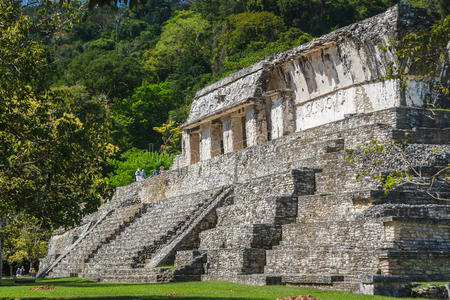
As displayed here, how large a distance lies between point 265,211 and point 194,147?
12.1 m

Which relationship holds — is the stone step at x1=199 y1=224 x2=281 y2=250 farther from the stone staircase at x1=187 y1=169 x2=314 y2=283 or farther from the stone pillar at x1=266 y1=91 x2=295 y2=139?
the stone pillar at x1=266 y1=91 x2=295 y2=139

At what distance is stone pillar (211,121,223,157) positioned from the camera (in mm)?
26719

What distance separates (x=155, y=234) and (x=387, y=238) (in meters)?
8.53

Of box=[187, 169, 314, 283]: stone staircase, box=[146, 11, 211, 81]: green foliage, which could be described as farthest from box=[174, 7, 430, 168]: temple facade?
box=[146, 11, 211, 81]: green foliage

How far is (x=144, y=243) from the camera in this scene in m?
19.6

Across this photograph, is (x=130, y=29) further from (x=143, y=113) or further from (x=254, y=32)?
(x=254, y=32)

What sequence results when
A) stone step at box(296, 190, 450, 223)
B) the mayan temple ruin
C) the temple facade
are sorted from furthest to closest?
the temple facade < stone step at box(296, 190, 450, 223) < the mayan temple ruin

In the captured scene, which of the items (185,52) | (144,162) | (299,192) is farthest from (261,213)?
(185,52)

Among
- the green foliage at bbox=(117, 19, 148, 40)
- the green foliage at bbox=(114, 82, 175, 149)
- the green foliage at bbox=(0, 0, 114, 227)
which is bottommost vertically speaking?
the green foliage at bbox=(0, 0, 114, 227)

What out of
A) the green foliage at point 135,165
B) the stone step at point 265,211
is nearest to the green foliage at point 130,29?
the green foliage at point 135,165

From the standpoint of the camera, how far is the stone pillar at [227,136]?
25.4 meters

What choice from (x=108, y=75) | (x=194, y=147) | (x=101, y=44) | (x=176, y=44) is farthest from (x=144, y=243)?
(x=101, y=44)

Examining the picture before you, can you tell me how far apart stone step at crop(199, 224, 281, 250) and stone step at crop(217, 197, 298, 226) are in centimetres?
Result: 32

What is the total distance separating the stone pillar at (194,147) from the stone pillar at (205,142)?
2.54 feet
